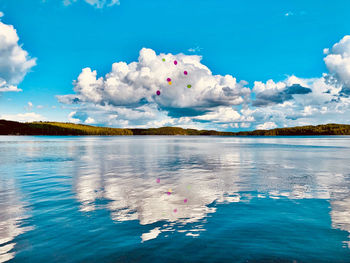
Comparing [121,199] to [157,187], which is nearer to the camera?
[121,199]

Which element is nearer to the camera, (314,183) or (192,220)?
(192,220)

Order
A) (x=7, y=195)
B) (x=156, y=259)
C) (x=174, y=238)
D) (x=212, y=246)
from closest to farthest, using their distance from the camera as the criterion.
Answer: (x=156, y=259)
(x=212, y=246)
(x=174, y=238)
(x=7, y=195)

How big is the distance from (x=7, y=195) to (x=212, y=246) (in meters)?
18.0

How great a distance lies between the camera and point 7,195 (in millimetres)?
19500

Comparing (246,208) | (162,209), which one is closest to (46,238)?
(162,209)

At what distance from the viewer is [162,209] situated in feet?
50.3

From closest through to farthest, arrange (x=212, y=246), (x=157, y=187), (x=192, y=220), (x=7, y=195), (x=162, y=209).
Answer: (x=212, y=246) → (x=192, y=220) → (x=162, y=209) → (x=7, y=195) → (x=157, y=187)

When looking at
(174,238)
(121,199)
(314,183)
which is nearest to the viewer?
(174,238)

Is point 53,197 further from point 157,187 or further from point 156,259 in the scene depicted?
point 156,259

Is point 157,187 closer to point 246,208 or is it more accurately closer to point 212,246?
point 246,208

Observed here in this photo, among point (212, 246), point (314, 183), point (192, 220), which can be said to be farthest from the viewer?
point (314, 183)

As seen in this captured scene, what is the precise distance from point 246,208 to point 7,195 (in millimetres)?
18826

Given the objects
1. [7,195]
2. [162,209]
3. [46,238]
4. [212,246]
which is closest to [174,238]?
[212,246]

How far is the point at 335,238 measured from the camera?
10.9 metres
